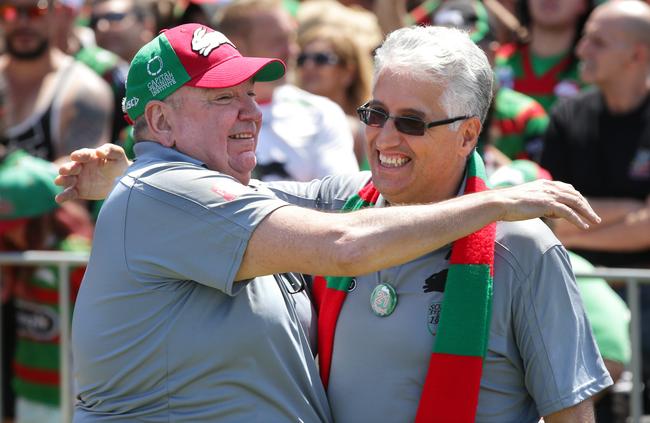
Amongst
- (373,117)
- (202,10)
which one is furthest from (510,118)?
(373,117)

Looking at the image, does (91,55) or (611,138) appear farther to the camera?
(91,55)

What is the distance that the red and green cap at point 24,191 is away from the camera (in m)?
5.77

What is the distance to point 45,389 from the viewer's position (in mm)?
5867

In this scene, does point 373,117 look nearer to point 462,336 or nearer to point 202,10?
point 462,336

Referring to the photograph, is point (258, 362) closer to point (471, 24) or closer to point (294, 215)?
point (294, 215)

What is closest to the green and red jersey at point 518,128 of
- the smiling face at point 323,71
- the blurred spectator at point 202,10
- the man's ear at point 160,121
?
the smiling face at point 323,71

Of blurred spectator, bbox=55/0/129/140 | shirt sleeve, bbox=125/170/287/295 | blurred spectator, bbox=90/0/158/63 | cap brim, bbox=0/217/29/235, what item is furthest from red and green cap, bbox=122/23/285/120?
blurred spectator, bbox=90/0/158/63

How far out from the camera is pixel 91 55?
281 inches

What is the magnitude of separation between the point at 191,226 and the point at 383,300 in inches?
25.5

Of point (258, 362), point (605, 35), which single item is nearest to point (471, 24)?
point (605, 35)

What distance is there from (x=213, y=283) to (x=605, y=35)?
3.67 meters

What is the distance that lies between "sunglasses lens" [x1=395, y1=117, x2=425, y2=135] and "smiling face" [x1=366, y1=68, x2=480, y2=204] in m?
0.01

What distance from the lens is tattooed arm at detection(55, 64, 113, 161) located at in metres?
6.32

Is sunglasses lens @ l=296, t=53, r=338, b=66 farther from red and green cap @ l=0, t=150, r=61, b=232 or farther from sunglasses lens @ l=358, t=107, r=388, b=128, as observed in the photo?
Result: sunglasses lens @ l=358, t=107, r=388, b=128
